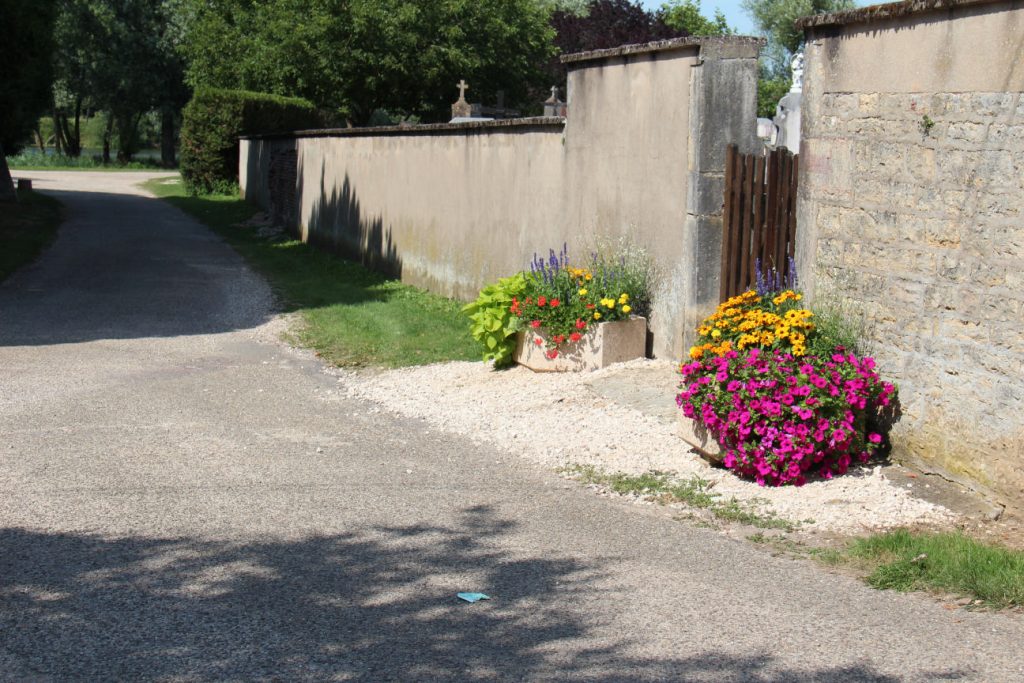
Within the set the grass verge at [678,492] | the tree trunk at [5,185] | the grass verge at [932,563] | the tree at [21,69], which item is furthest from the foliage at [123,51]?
the grass verge at [932,563]

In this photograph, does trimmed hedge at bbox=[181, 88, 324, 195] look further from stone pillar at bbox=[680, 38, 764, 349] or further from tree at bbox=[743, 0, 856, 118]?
stone pillar at bbox=[680, 38, 764, 349]

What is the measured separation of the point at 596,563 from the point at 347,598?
1.21 m

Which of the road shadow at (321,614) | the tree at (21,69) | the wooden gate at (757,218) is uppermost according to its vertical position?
the tree at (21,69)

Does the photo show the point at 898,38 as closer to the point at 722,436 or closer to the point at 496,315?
the point at 722,436

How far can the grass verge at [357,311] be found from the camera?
36.2 feet

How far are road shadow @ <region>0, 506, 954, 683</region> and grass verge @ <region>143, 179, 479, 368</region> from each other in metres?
5.09

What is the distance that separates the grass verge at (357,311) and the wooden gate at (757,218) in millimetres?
2845

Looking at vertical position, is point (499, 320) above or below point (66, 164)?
below

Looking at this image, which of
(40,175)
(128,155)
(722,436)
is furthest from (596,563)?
(128,155)

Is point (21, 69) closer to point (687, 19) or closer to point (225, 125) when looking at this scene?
point (225, 125)

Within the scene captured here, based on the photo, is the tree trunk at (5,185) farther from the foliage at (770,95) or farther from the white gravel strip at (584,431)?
the foliage at (770,95)

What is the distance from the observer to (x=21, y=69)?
22859mm

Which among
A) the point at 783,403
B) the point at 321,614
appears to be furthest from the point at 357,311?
the point at 321,614

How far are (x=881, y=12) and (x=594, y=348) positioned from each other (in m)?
3.62
